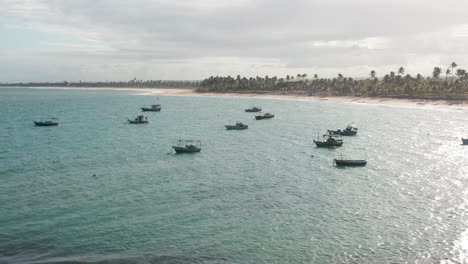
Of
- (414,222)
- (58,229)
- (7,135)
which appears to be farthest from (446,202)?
(7,135)

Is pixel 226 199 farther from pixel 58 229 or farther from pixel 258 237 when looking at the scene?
pixel 58 229

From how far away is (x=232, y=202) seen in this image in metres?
50.6

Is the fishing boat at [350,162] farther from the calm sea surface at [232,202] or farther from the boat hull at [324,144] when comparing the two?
the boat hull at [324,144]

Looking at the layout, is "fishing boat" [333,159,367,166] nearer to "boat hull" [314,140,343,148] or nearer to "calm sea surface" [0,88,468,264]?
"calm sea surface" [0,88,468,264]

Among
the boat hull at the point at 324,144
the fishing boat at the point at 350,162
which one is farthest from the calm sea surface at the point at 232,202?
the boat hull at the point at 324,144

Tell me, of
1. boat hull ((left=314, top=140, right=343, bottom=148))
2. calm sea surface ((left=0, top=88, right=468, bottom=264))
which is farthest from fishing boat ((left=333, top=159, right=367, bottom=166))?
boat hull ((left=314, top=140, right=343, bottom=148))

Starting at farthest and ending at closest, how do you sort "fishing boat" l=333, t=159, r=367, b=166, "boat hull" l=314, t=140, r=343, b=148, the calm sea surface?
"boat hull" l=314, t=140, r=343, b=148, "fishing boat" l=333, t=159, r=367, b=166, the calm sea surface

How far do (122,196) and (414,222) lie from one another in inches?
1481

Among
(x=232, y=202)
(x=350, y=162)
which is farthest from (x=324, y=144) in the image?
(x=232, y=202)

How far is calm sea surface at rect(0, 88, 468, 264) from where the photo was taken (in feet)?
123

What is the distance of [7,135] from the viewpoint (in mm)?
107938

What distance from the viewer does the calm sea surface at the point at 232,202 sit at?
3741cm

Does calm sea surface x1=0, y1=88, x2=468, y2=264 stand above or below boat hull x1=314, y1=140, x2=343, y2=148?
below

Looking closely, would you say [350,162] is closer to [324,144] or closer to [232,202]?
[324,144]
